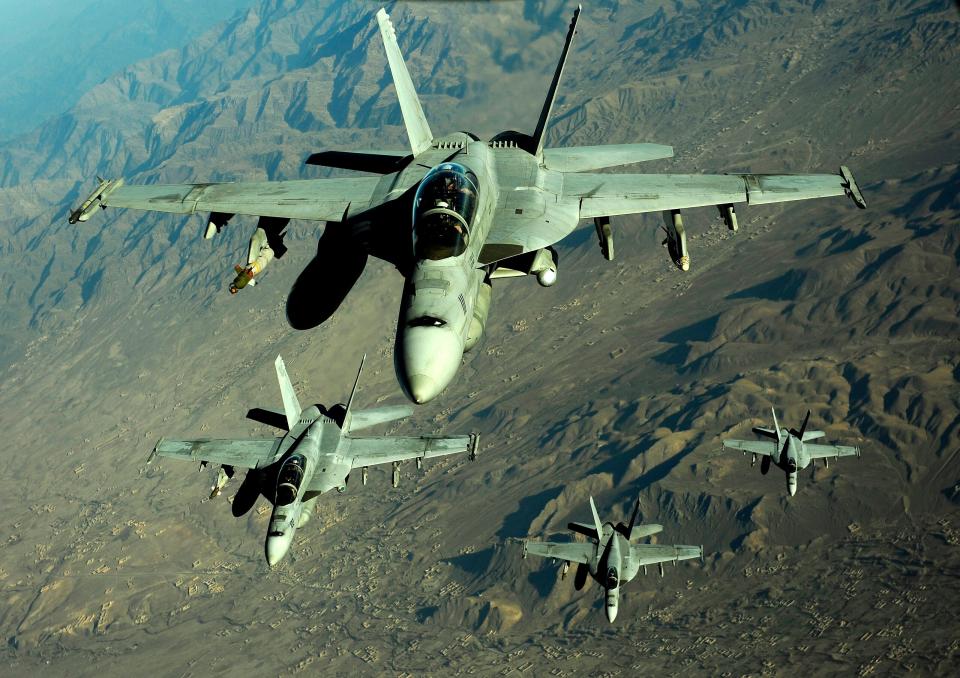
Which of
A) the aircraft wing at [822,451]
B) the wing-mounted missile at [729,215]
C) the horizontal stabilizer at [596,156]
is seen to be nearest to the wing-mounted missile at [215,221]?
the horizontal stabilizer at [596,156]

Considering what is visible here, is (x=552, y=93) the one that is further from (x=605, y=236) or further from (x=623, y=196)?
(x=605, y=236)

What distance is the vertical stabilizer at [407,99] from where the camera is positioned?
3553cm

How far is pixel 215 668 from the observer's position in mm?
169000

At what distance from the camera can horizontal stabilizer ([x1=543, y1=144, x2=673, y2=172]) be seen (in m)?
37.4

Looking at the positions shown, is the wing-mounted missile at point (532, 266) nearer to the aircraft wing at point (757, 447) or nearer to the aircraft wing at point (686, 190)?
the aircraft wing at point (686, 190)

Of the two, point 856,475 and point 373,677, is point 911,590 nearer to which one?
point 856,475

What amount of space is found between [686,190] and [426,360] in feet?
46.0

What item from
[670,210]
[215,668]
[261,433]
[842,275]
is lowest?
[842,275]

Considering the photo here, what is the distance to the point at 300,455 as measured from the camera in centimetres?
4303

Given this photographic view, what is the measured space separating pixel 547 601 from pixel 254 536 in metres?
71.9

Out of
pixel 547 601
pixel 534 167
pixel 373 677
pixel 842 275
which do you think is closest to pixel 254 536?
pixel 373 677

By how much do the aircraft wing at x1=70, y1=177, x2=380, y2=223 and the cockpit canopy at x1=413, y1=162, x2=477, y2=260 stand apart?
450 cm

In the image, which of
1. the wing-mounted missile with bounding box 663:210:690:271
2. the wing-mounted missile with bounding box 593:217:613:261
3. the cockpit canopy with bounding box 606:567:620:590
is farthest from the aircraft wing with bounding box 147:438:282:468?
the wing-mounted missile with bounding box 663:210:690:271

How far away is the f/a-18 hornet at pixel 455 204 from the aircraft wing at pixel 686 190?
0.21 feet
